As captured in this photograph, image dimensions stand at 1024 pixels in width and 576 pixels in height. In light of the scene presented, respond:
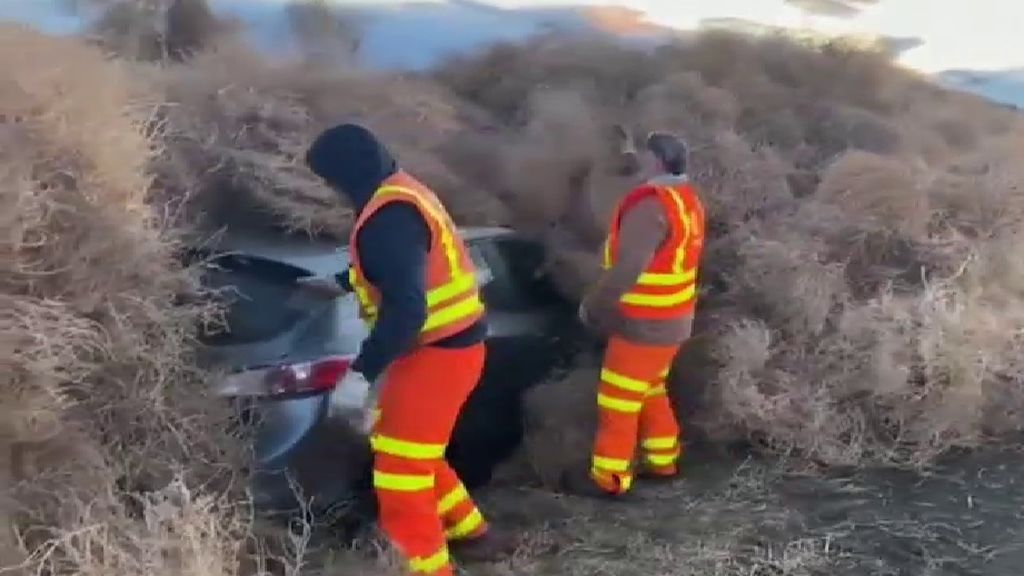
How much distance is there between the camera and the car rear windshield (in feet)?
15.1

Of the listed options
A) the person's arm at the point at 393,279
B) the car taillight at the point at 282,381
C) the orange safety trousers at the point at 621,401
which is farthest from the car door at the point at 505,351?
the person's arm at the point at 393,279

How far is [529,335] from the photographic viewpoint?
5.92m

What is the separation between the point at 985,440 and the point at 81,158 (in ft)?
15.8

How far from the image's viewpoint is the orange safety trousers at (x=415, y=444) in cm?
452

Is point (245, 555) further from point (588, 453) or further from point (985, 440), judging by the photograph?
point (985, 440)

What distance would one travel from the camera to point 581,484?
235 inches

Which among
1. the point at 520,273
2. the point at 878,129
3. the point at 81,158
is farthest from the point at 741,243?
the point at 81,158

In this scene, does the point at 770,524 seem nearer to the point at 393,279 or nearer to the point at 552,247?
the point at 552,247

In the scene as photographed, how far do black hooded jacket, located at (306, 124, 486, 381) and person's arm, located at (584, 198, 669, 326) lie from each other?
1384 mm

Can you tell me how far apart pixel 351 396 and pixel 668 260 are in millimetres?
1832

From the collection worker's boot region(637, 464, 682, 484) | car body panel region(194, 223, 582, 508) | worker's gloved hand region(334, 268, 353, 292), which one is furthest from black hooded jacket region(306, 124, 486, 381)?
worker's boot region(637, 464, 682, 484)

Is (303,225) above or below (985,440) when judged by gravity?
above

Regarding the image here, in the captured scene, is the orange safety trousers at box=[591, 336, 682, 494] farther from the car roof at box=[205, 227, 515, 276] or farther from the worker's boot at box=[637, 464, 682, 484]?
the car roof at box=[205, 227, 515, 276]

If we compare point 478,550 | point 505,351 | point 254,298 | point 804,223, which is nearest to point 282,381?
point 254,298
